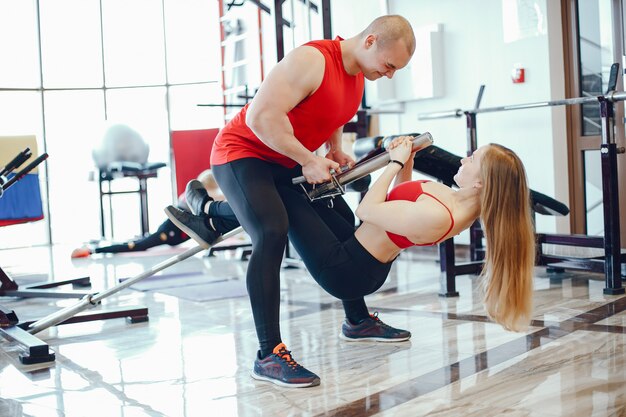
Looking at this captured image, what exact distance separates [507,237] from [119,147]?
5372 mm

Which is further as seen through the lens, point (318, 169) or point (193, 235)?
point (193, 235)

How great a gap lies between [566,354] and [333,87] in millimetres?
1206

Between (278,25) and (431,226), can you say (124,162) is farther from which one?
(431,226)

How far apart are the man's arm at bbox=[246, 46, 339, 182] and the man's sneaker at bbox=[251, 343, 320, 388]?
57 cm

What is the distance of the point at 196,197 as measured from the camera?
277 cm

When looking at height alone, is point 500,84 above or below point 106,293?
above

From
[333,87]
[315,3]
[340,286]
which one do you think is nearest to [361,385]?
[340,286]

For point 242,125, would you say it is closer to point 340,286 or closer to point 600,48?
point 340,286

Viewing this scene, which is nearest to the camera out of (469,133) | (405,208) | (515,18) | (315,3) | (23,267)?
(405,208)

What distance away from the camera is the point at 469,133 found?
420 cm

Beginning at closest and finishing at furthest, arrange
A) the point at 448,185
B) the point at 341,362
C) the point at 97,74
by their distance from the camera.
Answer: the point at 341,362
the point at 448,185
the point at 97,74

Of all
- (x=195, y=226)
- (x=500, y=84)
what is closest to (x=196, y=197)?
(x=195, y=226)

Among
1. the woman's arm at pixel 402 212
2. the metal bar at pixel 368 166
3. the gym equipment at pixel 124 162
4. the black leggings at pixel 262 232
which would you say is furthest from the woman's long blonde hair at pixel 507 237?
the gym equipment at pixel 124 162

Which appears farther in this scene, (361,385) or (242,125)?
(242,125)
